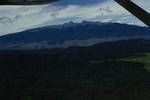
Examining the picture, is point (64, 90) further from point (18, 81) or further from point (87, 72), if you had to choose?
point (87, 72)

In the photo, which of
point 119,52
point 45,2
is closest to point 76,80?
point 119,52

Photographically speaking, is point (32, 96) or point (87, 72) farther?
point (87, 72)

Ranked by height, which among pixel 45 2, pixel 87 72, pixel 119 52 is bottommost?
pixel 119 52

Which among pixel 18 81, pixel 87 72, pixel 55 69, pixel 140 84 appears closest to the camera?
pixel 140 84

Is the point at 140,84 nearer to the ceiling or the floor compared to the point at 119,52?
nearer to the ceiling

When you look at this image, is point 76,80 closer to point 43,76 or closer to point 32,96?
point 43,76

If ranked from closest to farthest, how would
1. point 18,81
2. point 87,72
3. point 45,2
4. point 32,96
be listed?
point 45,2 < point 32,96 < point 18,81 < point 87,72
